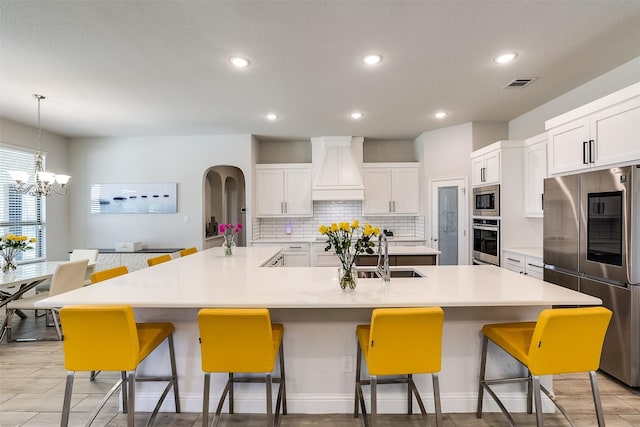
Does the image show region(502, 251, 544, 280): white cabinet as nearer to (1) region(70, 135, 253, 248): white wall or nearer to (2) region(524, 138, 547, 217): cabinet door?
(2) region(524, 138, 547, 217): cabinet door

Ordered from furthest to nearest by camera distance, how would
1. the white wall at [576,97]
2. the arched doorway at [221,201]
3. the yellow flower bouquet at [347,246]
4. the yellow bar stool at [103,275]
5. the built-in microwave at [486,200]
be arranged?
1. the arched doorway at [221,201]
2. the built-in microwave at [486,200]
3. the white wall at [576,97]
4. the yellow bar stool at [103,275]
5. the yellow flower bouquet at [347,246]

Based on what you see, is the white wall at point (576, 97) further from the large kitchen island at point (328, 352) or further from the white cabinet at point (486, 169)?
the large kitchen island at point (328, 352)

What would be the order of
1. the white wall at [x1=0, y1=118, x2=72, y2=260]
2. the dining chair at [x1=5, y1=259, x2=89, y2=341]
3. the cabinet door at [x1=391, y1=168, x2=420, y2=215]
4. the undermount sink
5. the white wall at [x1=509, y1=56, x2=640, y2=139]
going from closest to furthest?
the undermount sink
the white wall at [x1=509, y1=56, x2=640, y2=139]
the dining chair at [x1=5, y1=259, x2=89, y2=341]
the white wall at [x1=0, y1=118, x2=72, y2=260]
the cabinet door at [x1=391, y1=168, x2=420, y2=215]

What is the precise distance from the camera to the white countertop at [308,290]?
1.75 m

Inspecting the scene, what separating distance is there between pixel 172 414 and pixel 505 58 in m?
3.91

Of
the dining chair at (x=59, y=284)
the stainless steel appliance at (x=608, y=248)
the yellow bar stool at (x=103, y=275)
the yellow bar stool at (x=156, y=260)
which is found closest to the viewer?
the stainless steel appliance at (x=608, y=248)

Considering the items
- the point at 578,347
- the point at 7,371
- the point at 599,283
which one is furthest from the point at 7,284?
the point at 599,283

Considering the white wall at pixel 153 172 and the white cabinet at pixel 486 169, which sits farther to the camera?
the white wall at pixel 153 172

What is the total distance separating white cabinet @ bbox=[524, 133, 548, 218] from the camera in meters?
3.73

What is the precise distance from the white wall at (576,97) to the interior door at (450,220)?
1.07m

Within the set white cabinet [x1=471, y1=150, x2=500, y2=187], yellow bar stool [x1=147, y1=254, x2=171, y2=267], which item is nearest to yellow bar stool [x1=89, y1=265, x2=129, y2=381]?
yellow bar stool [x1=147, y1=254, x2=171, y2=267]

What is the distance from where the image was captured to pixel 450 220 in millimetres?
5254

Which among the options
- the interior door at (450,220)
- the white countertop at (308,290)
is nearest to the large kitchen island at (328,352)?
the white countertop at (308,290)

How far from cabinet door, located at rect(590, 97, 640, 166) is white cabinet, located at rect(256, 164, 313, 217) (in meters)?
4.19
